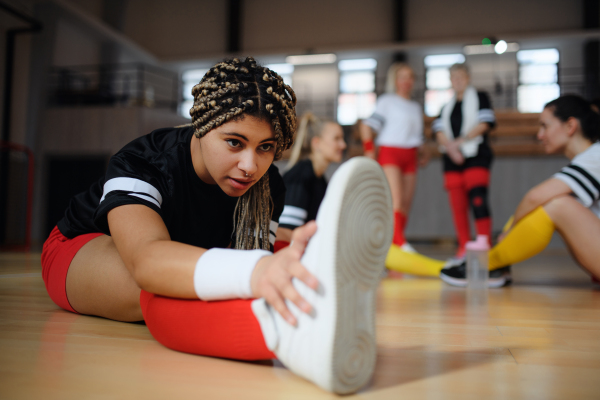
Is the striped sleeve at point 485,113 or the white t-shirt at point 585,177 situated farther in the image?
the striped sleeve at point 485,113

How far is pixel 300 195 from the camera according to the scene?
2.30 meters

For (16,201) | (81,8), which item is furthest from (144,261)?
(81,8)

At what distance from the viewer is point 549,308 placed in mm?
1438

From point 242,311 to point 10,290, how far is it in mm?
1368

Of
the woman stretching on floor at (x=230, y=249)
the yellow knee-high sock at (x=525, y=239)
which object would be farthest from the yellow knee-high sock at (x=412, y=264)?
the woman stretching on floor at (x=230, y=249)

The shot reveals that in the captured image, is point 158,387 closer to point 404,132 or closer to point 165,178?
point 165,178

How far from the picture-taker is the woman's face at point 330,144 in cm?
263

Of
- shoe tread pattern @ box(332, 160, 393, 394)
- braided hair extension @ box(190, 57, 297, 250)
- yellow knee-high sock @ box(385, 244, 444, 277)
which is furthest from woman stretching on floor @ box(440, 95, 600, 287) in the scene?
shoe tread pattern @ box(332, 160, 393, 394)

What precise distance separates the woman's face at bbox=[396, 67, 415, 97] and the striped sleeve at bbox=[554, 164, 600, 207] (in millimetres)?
1420

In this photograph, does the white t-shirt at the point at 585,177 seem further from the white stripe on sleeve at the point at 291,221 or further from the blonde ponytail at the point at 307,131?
the blonde ponytail at the point at 307,131

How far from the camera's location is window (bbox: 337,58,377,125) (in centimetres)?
979

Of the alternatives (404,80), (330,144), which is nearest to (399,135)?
(404,80)

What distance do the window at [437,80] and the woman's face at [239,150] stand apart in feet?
29.4

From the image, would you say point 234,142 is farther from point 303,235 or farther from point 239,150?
point 303,235
